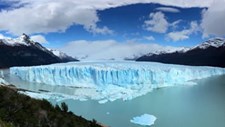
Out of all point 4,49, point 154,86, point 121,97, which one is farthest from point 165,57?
point 121,97

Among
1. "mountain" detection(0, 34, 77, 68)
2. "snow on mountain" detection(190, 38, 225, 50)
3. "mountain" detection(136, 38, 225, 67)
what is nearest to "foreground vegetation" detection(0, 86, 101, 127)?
"mountain" detection(136, 38, 225, 67)

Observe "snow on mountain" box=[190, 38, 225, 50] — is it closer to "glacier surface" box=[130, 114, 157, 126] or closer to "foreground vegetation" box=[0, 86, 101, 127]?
"glacier surface" box=[130, 114, 157, 126]

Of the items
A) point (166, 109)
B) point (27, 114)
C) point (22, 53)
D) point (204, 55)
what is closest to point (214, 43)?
point (204, 55)

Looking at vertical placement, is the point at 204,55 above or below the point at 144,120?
above

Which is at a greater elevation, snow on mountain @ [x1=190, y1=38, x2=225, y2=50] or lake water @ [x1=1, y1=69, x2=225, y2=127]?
snow on mountain @ [x1=190, y1=38, x2=225, y2=50]

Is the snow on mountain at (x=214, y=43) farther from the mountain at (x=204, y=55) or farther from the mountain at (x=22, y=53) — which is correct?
the mountain at (x=22, y=53)

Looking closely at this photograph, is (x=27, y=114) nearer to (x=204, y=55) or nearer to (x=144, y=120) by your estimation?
(x=144, y=120)
